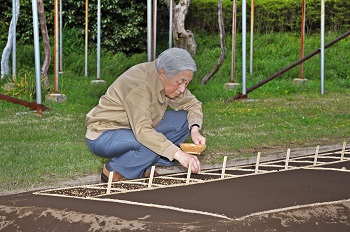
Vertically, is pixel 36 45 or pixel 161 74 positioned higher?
pixel 36 45

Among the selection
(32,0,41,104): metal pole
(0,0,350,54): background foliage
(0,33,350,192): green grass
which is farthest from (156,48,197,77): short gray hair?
(0,0,350,54): background foliage

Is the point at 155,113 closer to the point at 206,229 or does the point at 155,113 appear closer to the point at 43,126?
the point at 206,229

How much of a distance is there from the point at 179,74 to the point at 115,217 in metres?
1.34

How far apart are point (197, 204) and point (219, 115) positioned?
20.8 feet

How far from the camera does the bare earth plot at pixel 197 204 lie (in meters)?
5.11

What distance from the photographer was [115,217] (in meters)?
5.16

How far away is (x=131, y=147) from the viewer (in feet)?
21.1

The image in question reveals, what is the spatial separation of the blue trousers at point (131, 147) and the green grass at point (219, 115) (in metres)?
0.89

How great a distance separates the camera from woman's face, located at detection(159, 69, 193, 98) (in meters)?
6.04

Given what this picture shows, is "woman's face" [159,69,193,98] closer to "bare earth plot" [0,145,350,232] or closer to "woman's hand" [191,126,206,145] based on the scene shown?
"woman's hand" [191,126,206,145]

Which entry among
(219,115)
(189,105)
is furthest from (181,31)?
(189,105)

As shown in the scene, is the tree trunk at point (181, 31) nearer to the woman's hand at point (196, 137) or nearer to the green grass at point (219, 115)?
the green grass at point (219, 115)

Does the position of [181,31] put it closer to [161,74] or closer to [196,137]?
[196,137]

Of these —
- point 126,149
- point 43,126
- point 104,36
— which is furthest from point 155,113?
point 104,36
